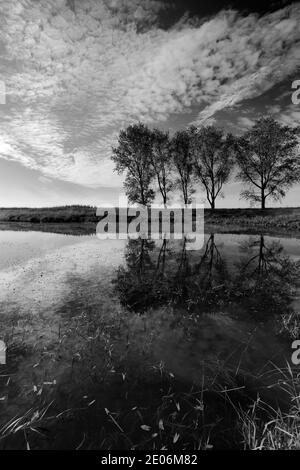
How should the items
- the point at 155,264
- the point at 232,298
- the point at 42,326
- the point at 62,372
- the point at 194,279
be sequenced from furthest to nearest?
the point at 155,264
the point at 194,279
the point at 232,298
the point at 42,326
the point at 62,372

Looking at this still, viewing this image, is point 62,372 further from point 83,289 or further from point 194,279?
point 194,279

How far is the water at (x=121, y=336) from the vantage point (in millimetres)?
3936

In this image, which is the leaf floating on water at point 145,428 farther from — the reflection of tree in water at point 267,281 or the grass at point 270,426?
the reflection of tree in water at point 267,281

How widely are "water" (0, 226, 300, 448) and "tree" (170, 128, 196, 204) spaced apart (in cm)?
4411

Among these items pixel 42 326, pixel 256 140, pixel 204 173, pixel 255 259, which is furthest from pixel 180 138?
pixel 42 326

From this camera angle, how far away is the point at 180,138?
51.8m

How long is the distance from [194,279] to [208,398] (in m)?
6.99

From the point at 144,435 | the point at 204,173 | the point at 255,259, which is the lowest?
the point at 144,435

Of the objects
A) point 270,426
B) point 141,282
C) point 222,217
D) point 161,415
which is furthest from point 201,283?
point 222,217

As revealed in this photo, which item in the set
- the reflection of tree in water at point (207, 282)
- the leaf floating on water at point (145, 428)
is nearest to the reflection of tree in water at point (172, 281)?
the reflection of tree in water at point (207, 282)

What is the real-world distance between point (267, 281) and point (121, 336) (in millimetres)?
7095

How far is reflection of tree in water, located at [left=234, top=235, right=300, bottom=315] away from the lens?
794 cm

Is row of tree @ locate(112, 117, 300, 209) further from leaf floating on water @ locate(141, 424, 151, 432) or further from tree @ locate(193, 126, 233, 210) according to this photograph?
leaf floating on water @ locate(141, 424, 151, 432)

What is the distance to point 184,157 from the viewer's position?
173 feet
